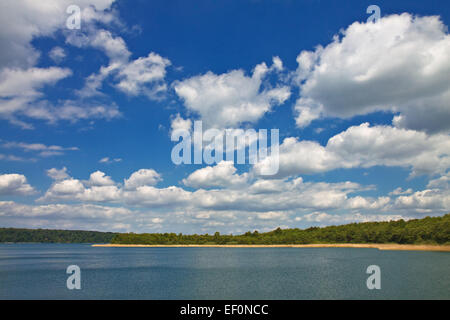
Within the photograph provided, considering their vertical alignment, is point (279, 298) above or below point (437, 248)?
above

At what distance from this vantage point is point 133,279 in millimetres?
65125

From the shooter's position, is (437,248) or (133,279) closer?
(133,279)

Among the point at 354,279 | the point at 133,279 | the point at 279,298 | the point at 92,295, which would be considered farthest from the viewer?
the point at 133,279

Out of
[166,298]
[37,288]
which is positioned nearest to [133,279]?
[37,288]
